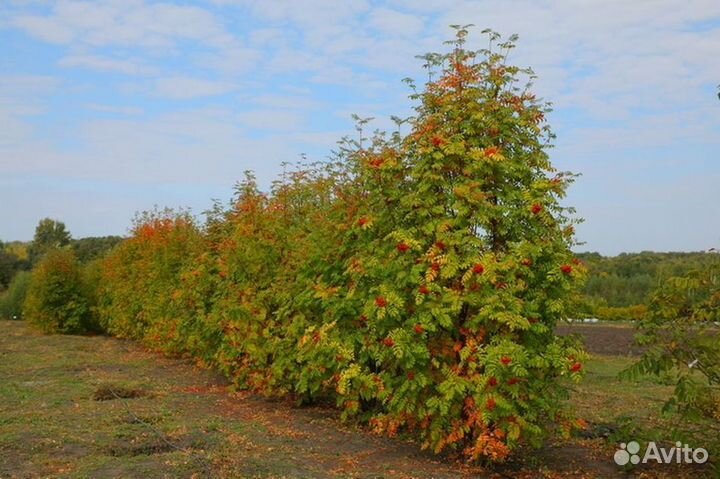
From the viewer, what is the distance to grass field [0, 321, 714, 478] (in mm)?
6766

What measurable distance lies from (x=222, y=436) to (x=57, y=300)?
18.9m

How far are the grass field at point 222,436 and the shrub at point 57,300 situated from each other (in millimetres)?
12166

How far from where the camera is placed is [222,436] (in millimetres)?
8086

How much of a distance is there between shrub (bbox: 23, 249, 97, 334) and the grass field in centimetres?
1217

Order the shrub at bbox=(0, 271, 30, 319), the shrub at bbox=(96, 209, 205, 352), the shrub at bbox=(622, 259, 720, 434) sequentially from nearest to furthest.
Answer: the shrub at bbox=(622, 259, 720, 434), the shrub at bbox=(96, 209, 205, 352), the shrub at bbox=(0, 271, 30, 319)

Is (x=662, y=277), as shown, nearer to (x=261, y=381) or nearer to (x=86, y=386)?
(x=261, y=381)

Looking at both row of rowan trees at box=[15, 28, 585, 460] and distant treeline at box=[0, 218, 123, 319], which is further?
distant treeline at box=[0, 218, 123, 319]

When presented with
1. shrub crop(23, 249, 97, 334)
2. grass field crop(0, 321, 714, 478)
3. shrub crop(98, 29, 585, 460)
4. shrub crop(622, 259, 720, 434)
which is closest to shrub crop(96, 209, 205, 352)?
shrub crop(23, 249, 97, 334)

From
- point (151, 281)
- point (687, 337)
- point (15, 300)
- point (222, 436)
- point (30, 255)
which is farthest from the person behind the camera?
point (30, 255)

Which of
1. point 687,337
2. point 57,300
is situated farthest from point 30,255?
point 687,337

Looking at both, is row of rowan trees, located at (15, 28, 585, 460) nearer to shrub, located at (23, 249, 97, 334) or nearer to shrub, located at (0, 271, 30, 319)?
shrub, located at (23, 249, 97, 334)

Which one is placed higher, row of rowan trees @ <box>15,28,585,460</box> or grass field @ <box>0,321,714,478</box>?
row of rowan trees @ <box>15,28,585,460</box>

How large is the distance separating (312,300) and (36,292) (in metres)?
19.1

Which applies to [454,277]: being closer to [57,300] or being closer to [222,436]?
[222,436]
